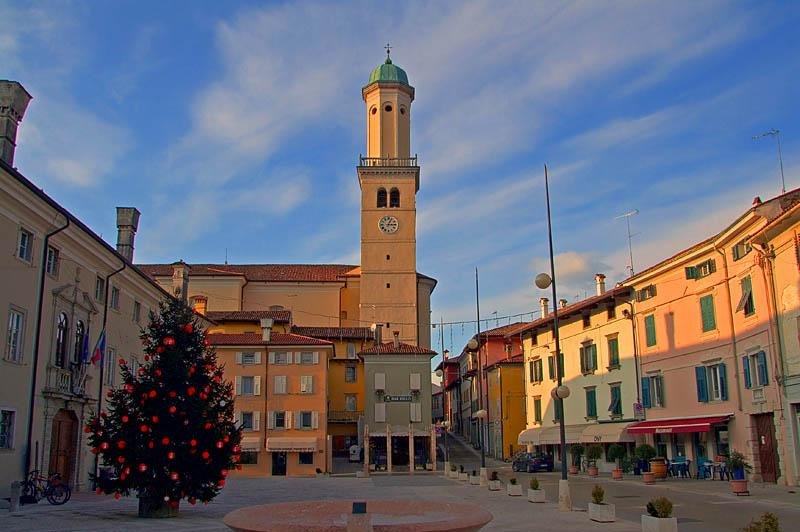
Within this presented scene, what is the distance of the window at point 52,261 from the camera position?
28.0 meters

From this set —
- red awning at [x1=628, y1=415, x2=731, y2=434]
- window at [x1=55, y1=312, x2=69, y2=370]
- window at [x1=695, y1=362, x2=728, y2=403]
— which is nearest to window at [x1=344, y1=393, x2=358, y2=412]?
red awning at [x1=628, y1=415, x2=731, y2=434]

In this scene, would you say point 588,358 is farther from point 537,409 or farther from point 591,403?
point 537,409

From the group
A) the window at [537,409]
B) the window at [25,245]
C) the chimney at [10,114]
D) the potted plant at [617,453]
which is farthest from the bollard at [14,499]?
the window at [537,409]

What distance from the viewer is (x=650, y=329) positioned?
3956 centimetres

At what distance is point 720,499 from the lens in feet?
79.9

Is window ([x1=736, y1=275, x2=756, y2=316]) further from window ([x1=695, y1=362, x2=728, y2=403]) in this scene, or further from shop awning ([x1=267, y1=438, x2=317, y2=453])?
shop awning ([x1=267, y1=438, x2=317, y2=453])

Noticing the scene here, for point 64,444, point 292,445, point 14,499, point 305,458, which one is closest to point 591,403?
point 305,458

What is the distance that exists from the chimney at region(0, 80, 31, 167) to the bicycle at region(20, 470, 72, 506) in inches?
462

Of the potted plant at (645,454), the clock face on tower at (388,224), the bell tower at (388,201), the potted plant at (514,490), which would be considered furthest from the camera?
the clock face on tower at (388,224)

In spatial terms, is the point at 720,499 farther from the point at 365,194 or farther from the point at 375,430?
the point at 365,194

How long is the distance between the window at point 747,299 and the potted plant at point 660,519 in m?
19.1

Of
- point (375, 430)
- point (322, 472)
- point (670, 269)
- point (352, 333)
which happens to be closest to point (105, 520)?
point (670, 269)

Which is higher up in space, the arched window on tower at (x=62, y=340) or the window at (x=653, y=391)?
the arched window on tower at (x=62, y=340)

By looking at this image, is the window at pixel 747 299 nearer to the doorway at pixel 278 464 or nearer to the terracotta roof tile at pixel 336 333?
the doorway at pixel 278 464
